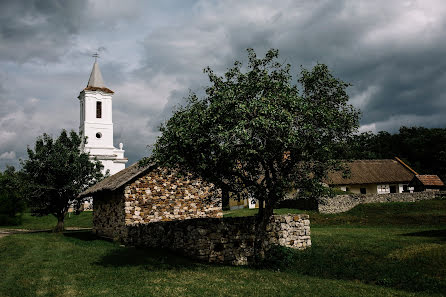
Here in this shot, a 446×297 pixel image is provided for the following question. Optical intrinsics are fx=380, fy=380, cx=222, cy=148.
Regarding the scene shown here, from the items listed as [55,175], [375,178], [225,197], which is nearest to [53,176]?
[55,175]

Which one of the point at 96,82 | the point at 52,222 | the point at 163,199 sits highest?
the point at 96,82

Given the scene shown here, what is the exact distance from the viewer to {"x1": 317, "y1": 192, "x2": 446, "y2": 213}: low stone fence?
3288 cm

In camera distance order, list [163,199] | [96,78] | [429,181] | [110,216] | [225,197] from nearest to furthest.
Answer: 1. [163,199]
2. [110,216]
3. [225,197]
4. [429,181]
5. [96,78]

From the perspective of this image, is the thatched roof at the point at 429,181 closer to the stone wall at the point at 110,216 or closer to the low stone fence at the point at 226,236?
the low stone fence at the point at 226,236

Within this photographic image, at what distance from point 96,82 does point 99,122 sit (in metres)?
6.88

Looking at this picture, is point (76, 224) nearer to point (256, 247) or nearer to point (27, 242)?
point (27, 242)

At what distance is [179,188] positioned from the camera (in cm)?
2162

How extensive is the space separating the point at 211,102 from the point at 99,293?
7317mm

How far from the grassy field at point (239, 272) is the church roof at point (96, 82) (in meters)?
46.3

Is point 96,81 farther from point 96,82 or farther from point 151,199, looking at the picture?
point 151,199

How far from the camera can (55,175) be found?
29281 mm

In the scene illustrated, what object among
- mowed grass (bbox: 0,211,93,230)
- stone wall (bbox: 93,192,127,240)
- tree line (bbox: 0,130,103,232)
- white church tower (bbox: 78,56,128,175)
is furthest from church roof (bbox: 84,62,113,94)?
stone wall (bbox: 93,192,127,240)

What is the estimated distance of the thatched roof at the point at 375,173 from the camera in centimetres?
4700

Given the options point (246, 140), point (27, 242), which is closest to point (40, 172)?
point (27, 242)
